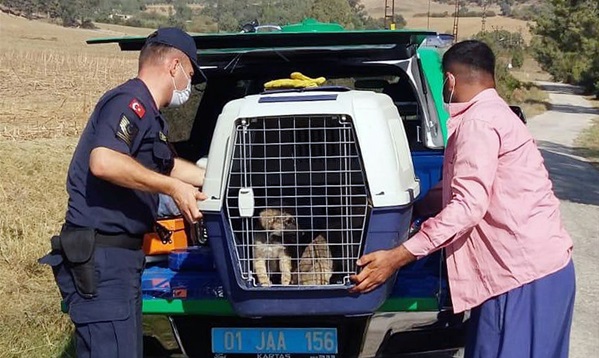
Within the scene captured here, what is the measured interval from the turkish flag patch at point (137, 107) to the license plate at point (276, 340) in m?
1.22

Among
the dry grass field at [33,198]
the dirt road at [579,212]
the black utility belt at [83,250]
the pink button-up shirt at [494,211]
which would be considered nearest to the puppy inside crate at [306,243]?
the pink button-up shirt at [494,211]

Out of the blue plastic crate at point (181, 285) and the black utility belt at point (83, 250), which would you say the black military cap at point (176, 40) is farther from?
the blue plastic crate at point (181, 285)

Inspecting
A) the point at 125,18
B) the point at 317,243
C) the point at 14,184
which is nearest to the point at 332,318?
the point at 317,243

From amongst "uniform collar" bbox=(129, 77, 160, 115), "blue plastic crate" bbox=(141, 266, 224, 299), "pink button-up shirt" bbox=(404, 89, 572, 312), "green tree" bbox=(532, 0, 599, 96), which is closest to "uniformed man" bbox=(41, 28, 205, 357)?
"uniform collar" bbox=(129, 77, 160, 115)

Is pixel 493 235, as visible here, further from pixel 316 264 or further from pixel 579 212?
pixel 579 212

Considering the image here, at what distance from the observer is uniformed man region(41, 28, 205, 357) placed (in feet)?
10.9

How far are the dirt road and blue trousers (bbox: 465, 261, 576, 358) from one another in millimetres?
2224

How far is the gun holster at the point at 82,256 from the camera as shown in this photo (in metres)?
3.36

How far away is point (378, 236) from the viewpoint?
3600 millimetres

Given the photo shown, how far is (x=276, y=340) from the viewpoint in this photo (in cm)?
405

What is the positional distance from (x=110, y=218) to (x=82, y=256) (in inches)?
6.9

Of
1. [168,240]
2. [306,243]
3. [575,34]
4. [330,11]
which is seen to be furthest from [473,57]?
[575,34]

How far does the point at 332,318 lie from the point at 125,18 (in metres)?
107

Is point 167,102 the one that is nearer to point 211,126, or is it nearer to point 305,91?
point 305,91
